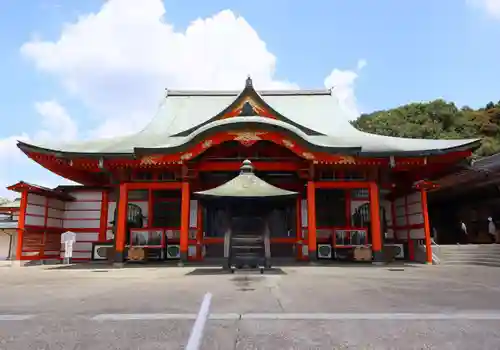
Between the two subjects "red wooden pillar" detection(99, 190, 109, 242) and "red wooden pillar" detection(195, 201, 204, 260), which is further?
"red wooden pillar" detection(99, 190, 109, 242)

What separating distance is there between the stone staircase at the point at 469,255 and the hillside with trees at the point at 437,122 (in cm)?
3109

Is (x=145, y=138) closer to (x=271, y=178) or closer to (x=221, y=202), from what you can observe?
(x=271, y=178)

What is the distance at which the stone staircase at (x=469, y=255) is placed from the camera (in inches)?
614

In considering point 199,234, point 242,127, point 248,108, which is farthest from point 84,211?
point 248,108

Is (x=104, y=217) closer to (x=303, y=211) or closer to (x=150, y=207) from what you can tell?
(x=150, y=207)

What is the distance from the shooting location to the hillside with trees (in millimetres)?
46562

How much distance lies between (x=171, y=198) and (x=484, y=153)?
38.2 metres

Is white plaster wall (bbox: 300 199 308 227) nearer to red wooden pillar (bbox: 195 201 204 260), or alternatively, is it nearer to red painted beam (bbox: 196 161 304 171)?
red painted beam (bbox: 196 161 304 171)

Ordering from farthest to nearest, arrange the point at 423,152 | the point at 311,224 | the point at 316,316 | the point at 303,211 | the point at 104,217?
the point at 104,217
the point at 303,211
the point at 311,224
the point at 423,152
the point at 316,316

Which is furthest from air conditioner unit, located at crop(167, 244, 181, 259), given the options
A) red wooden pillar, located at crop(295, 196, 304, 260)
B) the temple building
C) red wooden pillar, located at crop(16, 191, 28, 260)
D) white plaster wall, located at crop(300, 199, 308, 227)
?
red wooden pillar, located at crop(16, 191, 28, 260)

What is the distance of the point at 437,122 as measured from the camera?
4903 cm

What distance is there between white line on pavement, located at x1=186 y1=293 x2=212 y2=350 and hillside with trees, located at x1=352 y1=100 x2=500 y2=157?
44.4m

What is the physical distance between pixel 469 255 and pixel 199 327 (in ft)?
54.2

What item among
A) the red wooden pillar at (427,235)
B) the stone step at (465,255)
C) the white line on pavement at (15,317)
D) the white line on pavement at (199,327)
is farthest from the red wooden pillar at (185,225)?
the stone step at (465,255)
